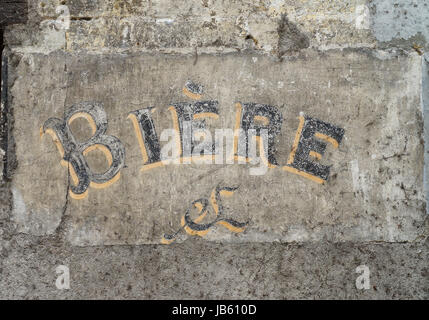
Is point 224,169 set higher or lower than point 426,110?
lower

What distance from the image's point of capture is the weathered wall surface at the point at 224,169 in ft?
9.45

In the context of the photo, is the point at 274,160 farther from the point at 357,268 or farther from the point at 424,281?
the point at 424,281

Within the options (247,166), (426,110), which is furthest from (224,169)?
(426,110)

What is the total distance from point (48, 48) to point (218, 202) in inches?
59.4

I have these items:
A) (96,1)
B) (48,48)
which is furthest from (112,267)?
(96,1)

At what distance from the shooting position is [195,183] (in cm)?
290

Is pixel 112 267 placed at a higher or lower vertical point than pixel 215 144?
lower

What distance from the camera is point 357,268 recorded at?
9.53 feet

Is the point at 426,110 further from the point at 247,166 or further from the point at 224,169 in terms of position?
the point at 224,169

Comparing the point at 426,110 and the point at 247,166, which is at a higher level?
the point at 426,110

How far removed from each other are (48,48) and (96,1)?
444 mm

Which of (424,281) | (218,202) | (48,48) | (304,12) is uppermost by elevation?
(304,12)

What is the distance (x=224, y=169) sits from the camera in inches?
114

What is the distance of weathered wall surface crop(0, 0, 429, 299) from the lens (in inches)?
113
